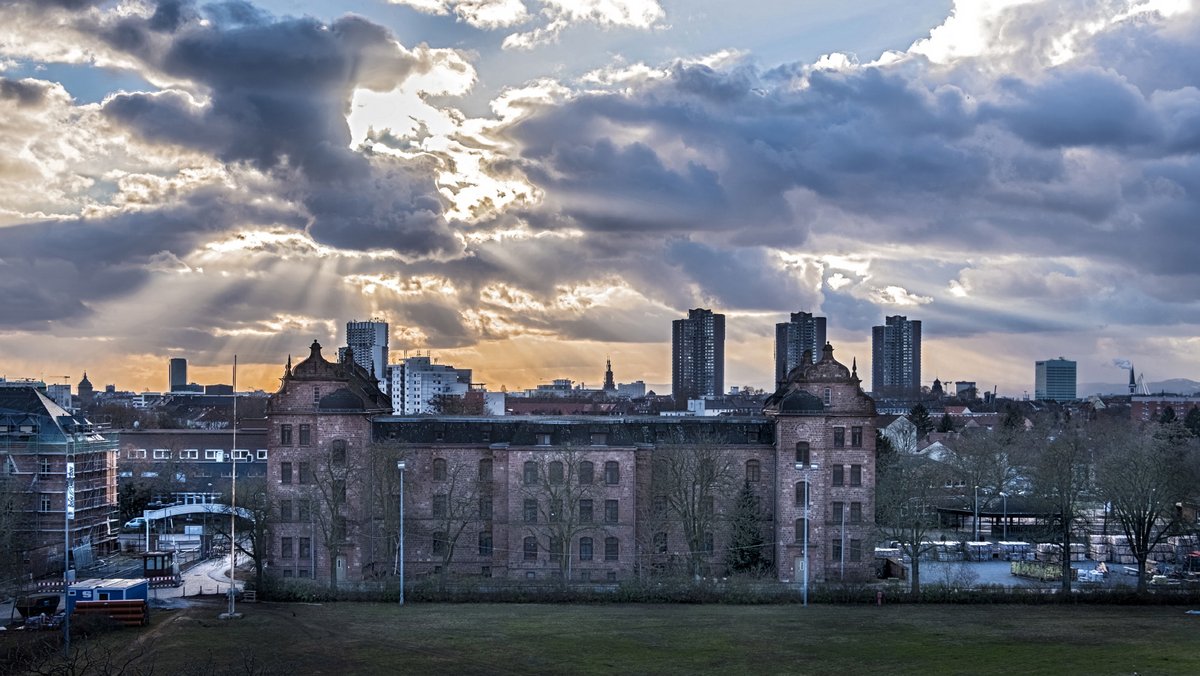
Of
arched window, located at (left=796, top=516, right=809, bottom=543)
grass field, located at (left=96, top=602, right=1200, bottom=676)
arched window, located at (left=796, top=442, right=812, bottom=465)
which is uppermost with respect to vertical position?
arched window, located at (left=796, top=442, right=812, bottom=465)

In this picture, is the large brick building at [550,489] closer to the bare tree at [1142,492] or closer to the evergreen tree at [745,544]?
the evergreen tree at [745,544]

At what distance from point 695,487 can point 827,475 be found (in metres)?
9.17

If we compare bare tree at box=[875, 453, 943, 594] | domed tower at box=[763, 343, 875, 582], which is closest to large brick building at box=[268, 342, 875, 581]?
domed tower at box=[763, 343, 875, 582]

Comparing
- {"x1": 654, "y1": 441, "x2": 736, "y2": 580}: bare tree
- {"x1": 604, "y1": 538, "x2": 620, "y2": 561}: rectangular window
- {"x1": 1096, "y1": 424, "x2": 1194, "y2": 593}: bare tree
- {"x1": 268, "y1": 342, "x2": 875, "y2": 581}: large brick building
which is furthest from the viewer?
{"x1": 604, "y1": 538, "x2": 620, "y2": 561}: rectangular window

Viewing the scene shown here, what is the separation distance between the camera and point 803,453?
3007 inches

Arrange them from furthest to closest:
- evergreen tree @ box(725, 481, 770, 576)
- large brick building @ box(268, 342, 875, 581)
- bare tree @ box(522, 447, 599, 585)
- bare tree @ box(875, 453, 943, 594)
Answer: large brick building @ box(268, 342, 875, 581)
evergreen tree @ box(725, 481, 770, 576)
bare tree @ box(522, 447, 599, 585)
bare tree @ box(875, 453, 943, 594)

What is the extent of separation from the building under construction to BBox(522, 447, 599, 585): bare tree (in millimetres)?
30910

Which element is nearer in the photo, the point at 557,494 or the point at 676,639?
the point at 676,639

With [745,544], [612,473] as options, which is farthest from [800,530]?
[612,473]

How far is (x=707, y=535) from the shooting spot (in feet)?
252

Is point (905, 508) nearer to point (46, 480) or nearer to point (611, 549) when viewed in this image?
point (611, 549)

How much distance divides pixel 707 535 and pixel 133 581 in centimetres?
3693

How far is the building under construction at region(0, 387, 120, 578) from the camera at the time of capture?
76375 millimetres

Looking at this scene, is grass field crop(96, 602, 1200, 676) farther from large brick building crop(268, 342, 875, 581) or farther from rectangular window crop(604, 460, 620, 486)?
rectangular window crop(604, 460, 620, 486)
